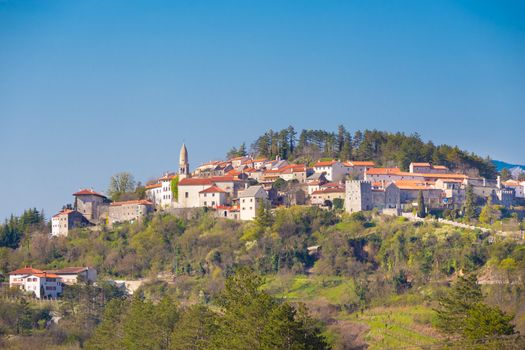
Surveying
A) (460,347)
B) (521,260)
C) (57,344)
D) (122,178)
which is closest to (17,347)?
(57,344)

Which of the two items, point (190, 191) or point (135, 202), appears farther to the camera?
point (135, 202)

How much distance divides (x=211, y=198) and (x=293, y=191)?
5.94 meters

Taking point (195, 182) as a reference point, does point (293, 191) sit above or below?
below

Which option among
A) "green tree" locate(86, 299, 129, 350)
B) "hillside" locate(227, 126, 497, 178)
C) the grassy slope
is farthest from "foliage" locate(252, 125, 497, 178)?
"green tree" locate(86, 299, 129, 350)

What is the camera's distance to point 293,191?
8562 cm

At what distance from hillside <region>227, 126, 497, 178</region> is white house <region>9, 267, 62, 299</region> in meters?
26.5

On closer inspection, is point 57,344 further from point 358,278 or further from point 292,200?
point 292,200

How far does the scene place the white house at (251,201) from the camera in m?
82.2

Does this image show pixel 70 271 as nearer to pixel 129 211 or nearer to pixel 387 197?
pixel 129 211

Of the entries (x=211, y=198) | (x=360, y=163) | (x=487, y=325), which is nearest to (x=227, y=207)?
(x=211, y=198)

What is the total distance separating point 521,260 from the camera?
68312 mm

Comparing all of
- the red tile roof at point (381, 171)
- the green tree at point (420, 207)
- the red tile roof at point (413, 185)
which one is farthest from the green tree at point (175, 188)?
the green tree at point (420, 207)

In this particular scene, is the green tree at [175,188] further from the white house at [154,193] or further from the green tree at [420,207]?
the green tree at [420,207]

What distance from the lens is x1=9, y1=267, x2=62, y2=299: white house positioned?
7644cm
